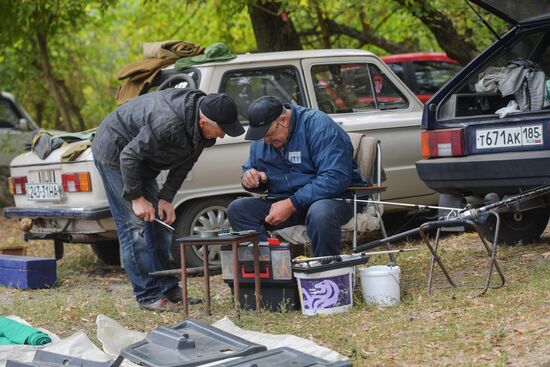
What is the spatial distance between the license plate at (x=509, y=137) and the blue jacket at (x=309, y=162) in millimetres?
920

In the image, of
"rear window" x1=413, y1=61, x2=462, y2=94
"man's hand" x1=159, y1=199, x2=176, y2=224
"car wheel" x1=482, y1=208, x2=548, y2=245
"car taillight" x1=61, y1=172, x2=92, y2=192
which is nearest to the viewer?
"man's hand" x1=159, y1=199, x2=176, y2=224

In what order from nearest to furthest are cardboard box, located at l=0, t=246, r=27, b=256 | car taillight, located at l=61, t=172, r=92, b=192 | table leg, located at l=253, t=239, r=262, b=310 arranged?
table leg, located at l=253, t=239, r=262, b=310 < car taillight, located at l=61, t=172, r=92, b=192 < cardboard box, located at l=0, t=246, r=27, b=256

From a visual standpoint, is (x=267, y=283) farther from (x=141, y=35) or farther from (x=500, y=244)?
(x=141, y=35)

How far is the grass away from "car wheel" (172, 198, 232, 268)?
0.20 metres

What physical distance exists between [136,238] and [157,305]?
0.46 metres

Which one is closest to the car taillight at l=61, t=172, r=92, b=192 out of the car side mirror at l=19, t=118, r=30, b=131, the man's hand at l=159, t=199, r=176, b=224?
the man's hand at l=159, t=199, r=176, b=224

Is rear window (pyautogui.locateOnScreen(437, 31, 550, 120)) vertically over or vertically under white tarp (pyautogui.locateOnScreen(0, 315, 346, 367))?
over

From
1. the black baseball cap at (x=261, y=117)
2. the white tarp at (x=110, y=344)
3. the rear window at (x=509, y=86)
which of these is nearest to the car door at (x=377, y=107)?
the rear window at (x=509, y=86)

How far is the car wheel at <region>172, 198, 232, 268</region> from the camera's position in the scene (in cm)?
765

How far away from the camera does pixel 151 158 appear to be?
614cm

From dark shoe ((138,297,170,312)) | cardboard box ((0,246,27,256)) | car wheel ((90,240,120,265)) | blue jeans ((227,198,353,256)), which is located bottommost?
car wheel ((90,240,120,265))

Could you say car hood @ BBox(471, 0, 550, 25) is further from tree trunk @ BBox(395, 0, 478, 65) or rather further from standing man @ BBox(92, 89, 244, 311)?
tree trunk @ BBox(395, 0, 478, 65)

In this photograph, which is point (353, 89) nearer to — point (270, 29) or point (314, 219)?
point (314, 219)

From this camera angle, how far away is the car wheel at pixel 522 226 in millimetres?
7738
